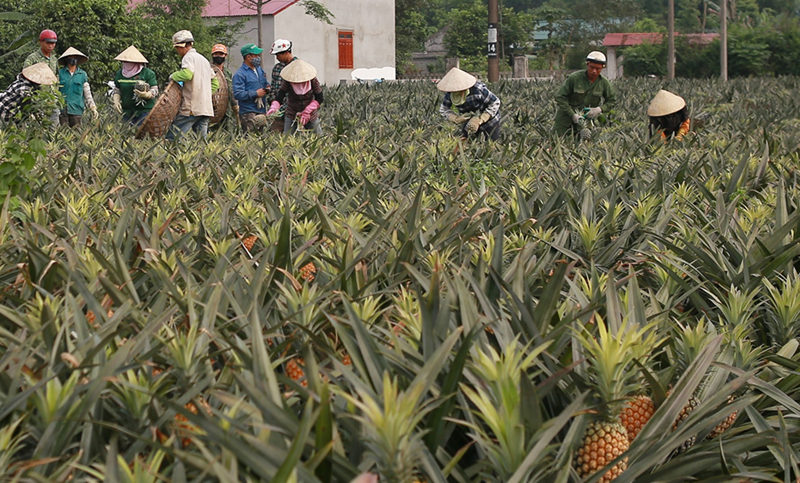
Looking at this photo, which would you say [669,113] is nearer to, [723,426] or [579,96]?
[579,96]

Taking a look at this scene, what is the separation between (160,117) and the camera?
837 centimetres

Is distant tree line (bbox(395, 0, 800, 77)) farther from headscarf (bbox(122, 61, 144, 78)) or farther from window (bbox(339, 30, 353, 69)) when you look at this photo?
headscarf (bbox(122, 61, 144, 78))

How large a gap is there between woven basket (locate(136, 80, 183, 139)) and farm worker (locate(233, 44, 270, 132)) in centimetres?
259

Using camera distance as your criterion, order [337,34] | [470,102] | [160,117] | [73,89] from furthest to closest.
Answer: [337,34]
[73,89]
[470,102]
[160,117]

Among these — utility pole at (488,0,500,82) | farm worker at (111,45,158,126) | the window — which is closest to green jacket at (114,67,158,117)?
farm worker at (111,45,158,126)

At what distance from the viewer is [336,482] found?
162cm

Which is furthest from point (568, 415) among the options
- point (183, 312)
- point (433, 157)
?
point (433, 157)

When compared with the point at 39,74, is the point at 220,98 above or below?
below

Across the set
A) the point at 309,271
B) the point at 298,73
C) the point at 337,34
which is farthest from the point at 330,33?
the point at 309,271

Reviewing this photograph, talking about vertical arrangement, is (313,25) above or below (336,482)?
above

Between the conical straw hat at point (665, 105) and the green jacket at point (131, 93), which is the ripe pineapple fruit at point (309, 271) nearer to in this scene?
the conical straw hat at point (665, 105)

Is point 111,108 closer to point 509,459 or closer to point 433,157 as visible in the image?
point 433,157

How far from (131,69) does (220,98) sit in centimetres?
115

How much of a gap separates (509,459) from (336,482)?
1.01 ft
